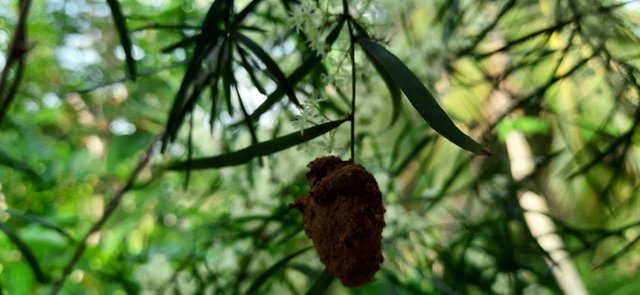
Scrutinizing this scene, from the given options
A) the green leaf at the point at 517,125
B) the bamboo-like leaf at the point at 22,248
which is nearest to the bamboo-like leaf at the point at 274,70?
the bamboo-like leaf at the point at 22,248

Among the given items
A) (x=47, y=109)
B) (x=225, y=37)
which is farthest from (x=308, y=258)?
(x=47, y=109)

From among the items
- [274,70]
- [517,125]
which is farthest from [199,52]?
[517,125]

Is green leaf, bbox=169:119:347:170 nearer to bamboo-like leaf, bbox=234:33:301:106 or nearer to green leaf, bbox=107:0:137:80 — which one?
bamboo-like leaf, bbox=234:33:301:106

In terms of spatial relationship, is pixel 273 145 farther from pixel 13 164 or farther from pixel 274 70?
pixel 13 164

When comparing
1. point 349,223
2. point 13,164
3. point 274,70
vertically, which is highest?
point 13,164

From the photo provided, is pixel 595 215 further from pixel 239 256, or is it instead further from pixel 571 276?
pixel 239 256
